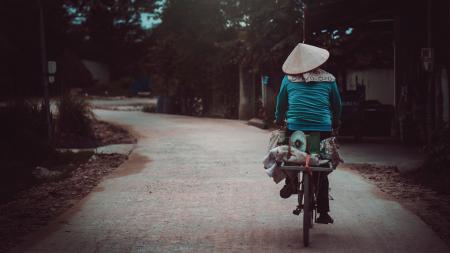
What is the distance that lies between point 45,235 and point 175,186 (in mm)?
3644

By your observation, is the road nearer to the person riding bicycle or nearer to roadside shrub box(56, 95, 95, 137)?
the person riding bicycle

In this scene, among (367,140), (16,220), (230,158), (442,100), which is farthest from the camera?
(367,140)

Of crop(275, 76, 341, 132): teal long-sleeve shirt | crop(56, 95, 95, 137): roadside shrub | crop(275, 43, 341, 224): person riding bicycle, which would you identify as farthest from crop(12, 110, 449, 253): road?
crop(56, 95, 95, 137): roadside shrub

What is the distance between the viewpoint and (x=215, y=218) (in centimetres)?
777

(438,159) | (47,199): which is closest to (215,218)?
(47,199)

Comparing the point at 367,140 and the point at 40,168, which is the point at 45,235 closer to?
the point at 40,168

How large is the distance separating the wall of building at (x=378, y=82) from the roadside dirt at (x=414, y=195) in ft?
41.6

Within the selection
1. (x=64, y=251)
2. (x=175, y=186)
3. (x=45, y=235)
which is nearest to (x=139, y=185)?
(x=175, y=186)

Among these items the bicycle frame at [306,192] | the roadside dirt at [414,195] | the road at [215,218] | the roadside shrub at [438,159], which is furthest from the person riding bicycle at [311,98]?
the roadside shrub at [438,159]

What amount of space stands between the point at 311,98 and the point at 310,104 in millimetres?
74

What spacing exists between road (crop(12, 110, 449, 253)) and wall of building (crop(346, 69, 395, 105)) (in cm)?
1290

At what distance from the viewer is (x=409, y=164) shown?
39.3 feet

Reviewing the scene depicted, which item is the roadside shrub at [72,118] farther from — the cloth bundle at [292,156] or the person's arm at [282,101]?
the cloth bundle at [292,156]

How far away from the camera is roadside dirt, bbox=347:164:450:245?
7562 millimetres
